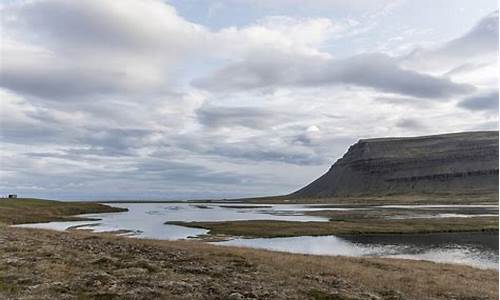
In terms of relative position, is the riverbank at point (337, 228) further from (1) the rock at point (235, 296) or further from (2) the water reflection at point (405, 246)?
(1) the rock at point (235, 296)

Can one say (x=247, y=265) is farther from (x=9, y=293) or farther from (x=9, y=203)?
(x=9, y=203)

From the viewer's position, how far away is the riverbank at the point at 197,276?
891 inches

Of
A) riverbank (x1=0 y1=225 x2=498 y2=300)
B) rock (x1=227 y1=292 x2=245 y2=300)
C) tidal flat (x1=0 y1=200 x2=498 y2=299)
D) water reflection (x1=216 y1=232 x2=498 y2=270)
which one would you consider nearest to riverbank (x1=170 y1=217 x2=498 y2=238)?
water reflection (x1=216 y1=232 x2=498 y2=270)

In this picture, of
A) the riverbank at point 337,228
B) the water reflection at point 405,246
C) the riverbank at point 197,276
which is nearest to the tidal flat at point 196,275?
the riverbank at point 197,276

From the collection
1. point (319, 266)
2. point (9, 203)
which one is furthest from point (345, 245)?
point (9, 203)

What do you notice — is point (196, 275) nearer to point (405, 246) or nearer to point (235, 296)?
point (235, 296)

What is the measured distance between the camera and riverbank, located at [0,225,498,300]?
22625 millimetres

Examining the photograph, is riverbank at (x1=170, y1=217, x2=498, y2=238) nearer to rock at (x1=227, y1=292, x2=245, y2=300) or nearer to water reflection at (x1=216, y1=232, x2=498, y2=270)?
water reflection at (x1=216, y1=232, x2=498, y2=270)

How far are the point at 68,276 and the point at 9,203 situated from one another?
115 metres

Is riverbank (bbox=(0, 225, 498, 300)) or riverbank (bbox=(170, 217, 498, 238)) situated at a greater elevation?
riverbank (bbox=(0, 225, 498, 300))

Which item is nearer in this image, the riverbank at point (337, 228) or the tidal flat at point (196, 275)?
the tidal flat at point (196, 275)

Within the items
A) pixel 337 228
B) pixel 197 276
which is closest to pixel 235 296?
pixel 197 276

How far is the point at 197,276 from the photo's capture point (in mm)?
26312

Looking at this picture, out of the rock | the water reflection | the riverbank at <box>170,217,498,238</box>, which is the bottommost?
the water reflection
